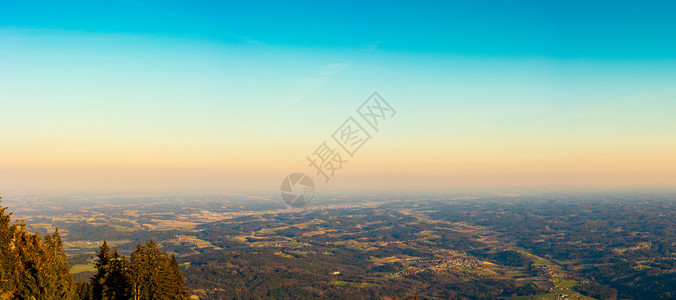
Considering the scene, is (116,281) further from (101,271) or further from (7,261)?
(7,261)

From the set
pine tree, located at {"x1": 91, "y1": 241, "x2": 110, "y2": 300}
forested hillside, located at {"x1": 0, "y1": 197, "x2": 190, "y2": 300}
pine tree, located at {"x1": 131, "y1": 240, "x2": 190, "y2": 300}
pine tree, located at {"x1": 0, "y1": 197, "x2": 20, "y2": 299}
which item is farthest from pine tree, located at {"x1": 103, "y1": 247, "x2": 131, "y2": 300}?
pine tree, located at {"x1": 0, "y1": 197, "x2": 20, "y2": 299}

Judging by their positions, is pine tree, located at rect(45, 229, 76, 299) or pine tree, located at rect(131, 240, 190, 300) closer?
pine tree, located at rect(45, 229, 76, 299)

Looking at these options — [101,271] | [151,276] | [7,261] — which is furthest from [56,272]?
[101,271]

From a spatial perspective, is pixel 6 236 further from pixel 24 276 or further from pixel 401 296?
pixel 401 296

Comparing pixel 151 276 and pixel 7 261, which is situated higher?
pixel 7 261

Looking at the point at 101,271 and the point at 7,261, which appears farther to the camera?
the point at 101,271

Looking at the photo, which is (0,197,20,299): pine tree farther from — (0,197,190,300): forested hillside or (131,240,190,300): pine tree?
(131,240,190,300): pine tree

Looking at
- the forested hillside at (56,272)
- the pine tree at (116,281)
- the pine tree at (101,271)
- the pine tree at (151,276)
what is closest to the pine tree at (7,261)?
the forested hillside at (56,272)

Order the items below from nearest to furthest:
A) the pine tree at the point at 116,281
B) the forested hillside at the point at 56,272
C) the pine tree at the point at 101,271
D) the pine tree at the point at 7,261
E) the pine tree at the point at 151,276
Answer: the pine tree at the point at 7,261 < the forested hillside at the point at 56,272 < the pine tree at the point at 151,276 < the pine tree at the point at 116,281 < the pine tree at the point at 101,271

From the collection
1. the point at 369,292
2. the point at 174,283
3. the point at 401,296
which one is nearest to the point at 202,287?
the point at 369,292

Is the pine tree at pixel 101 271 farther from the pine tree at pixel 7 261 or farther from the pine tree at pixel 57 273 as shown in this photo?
the pine tree at pixel 7 261

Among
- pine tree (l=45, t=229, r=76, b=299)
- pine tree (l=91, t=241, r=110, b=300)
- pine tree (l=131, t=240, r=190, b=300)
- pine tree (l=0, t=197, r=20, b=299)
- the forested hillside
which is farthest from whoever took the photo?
pine tree (l=91, t=241, r=110, b=300)
